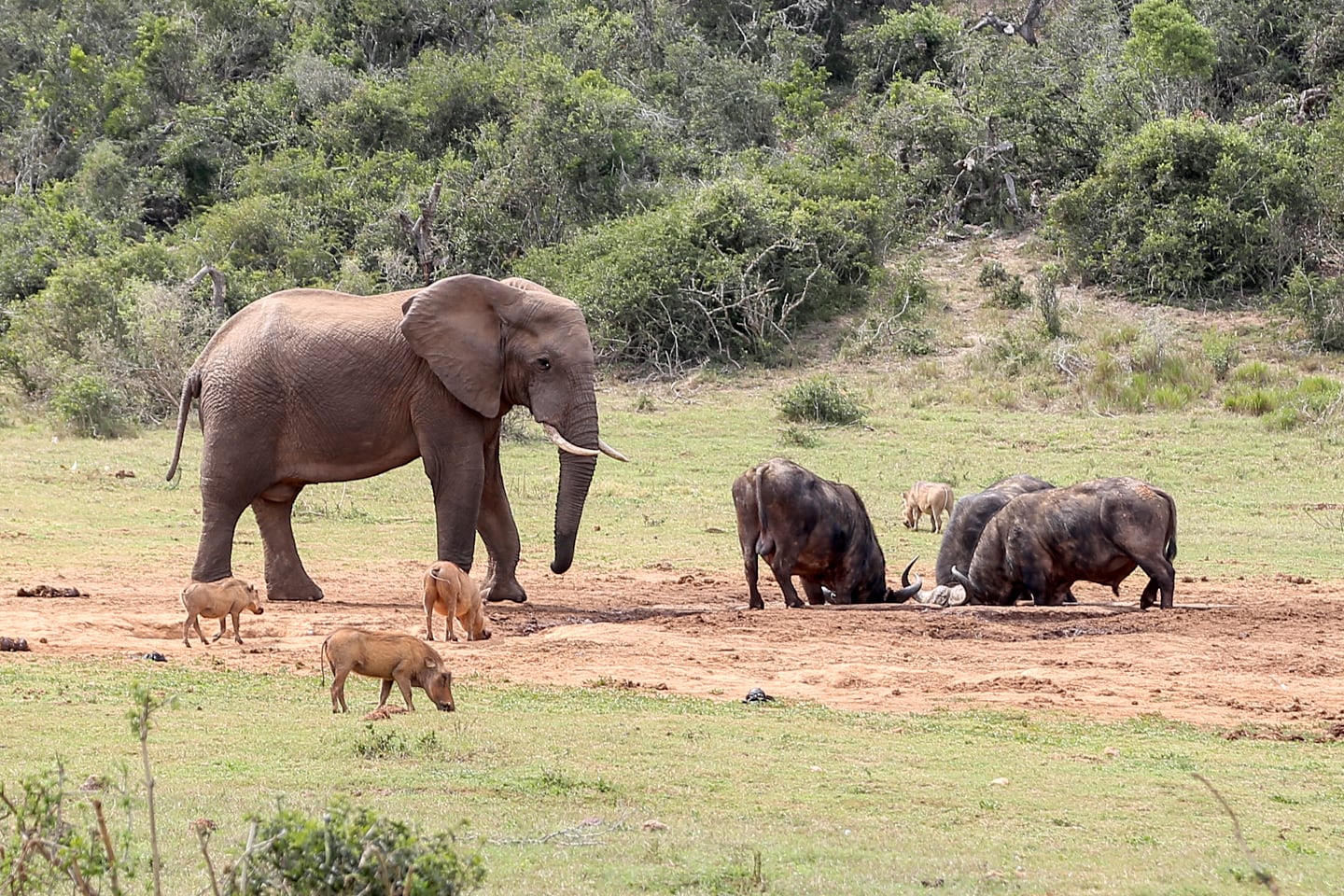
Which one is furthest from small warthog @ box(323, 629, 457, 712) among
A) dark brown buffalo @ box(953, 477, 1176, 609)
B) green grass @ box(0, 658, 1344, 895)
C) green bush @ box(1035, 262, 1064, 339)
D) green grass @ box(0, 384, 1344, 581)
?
green bush @ box(1035, 262, 1064, 339)

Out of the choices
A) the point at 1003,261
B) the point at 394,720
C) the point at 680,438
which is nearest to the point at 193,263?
the point at 680,438

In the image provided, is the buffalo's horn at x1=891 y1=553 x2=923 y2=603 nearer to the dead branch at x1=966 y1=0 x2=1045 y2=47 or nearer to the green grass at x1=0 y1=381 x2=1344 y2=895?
A: the green grass at x1=0 y1=381 x2=1344 y2=895

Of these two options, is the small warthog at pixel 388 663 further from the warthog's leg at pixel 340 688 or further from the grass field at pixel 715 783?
the grass field at pixel 715 783

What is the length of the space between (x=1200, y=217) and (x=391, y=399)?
73.2 feet

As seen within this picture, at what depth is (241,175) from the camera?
4119cm

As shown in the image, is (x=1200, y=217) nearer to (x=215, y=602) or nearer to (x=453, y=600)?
(x=453, y=600)

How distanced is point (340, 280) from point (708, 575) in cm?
1727

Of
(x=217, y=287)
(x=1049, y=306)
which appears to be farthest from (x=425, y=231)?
(x=1049, y=306)

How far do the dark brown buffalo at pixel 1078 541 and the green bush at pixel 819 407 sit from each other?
12.1 metres

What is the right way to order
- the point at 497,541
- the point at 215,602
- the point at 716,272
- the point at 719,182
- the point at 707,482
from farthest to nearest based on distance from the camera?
the point at 719,182 → the point at 716,272 → the point at 707,482 → the point at 497,541 → the point at 215,602

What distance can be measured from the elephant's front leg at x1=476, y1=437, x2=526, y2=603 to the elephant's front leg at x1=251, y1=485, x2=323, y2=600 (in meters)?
1.44

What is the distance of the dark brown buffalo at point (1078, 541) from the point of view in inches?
562

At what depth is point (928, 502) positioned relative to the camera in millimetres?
20766

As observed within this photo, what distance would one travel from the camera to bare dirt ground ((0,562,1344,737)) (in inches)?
421
